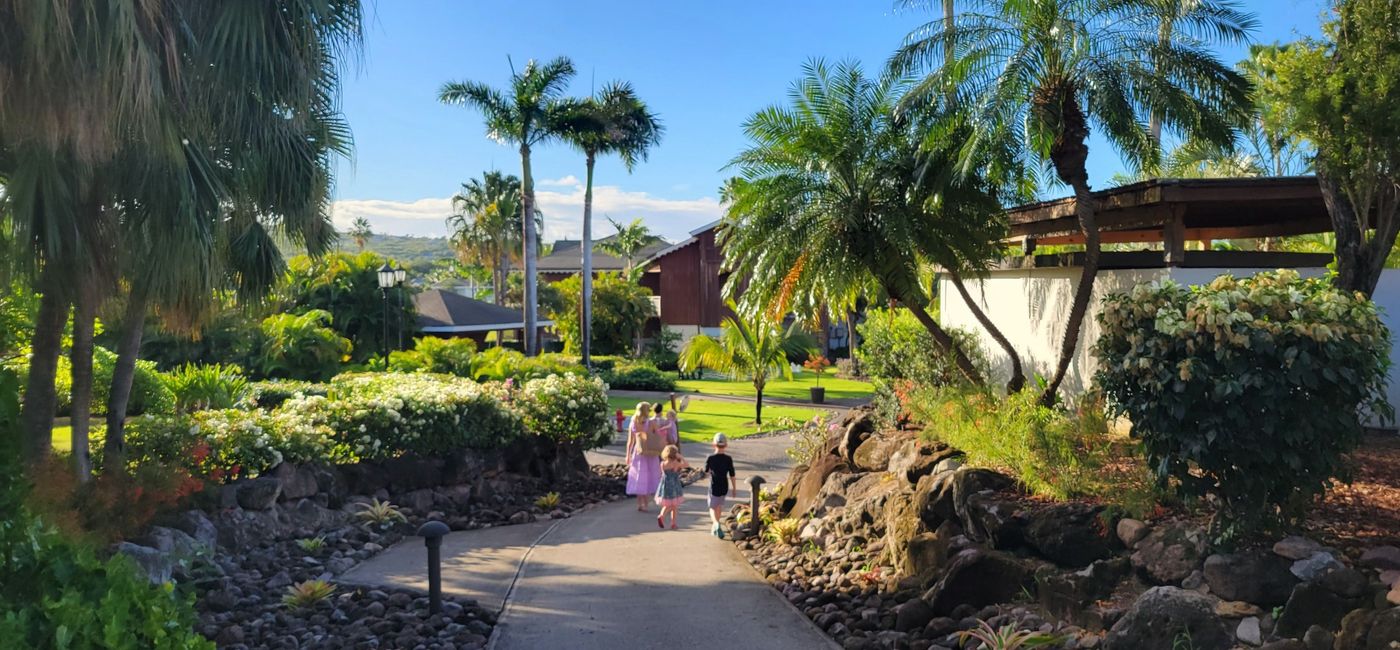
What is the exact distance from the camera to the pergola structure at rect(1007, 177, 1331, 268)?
10.0 metres

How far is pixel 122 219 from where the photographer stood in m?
8.60

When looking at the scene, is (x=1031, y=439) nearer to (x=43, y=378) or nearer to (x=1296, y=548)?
(x=1296, y=548)

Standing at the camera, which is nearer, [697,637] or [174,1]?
[697,637]

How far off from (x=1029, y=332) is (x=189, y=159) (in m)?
11.4

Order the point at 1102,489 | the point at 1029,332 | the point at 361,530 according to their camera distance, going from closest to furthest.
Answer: the point at 1102,489 → the point at 361,530 → the point at 1029,332

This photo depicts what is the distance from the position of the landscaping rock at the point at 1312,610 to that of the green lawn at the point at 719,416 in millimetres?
16608

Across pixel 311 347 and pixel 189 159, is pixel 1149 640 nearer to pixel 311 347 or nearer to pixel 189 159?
pixel 189 159

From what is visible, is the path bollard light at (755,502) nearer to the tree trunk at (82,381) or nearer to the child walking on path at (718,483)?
the child walking on path at (718,483)

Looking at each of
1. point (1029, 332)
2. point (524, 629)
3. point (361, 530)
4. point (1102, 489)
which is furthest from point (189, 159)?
point (1029, 332)

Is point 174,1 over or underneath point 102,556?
over

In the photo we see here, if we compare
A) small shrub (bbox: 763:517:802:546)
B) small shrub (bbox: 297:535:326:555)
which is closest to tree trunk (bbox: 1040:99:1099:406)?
small shrub (bbox: 763:517:802:546)

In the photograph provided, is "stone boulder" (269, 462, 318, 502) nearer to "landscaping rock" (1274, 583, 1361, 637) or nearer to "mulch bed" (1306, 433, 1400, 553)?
"landscaping rock" (1274, 583, 1361, 637)

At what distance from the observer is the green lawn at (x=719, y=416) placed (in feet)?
76.2

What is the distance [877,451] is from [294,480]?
7036mm
